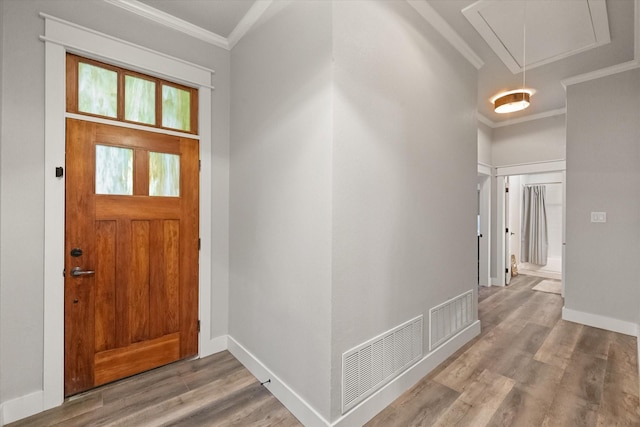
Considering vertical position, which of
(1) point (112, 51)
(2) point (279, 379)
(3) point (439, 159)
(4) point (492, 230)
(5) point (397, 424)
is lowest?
(5) point (397, 424)

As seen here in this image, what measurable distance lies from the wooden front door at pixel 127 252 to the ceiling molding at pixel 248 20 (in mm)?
1070

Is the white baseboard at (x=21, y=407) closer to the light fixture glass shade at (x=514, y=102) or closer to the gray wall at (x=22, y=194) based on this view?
the gray wall at (x=22, y=194)

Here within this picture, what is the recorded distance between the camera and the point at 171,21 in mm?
2383

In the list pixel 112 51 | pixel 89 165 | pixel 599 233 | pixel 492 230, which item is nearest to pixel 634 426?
pixel 599 233

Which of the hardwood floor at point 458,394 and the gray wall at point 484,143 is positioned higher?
the gray wall at point 484,143

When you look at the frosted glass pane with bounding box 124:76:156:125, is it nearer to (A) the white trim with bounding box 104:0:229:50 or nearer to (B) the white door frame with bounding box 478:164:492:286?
(A) the white trim with bounding box 104:0:229:50

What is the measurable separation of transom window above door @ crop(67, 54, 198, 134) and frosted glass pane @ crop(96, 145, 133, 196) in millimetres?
271

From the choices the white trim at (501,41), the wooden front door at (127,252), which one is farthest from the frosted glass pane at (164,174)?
the white trim at (501,41)

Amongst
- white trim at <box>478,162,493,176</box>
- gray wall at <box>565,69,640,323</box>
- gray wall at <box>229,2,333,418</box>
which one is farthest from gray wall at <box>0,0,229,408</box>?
white trim at <box>478,162,493,176</box>

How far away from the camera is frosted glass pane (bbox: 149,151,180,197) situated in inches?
92.9

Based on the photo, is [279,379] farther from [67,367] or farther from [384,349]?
[67,367]

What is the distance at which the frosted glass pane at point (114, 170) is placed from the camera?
6.95 feet

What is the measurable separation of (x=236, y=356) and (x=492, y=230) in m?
4.92

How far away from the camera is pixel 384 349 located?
194 centimetres
